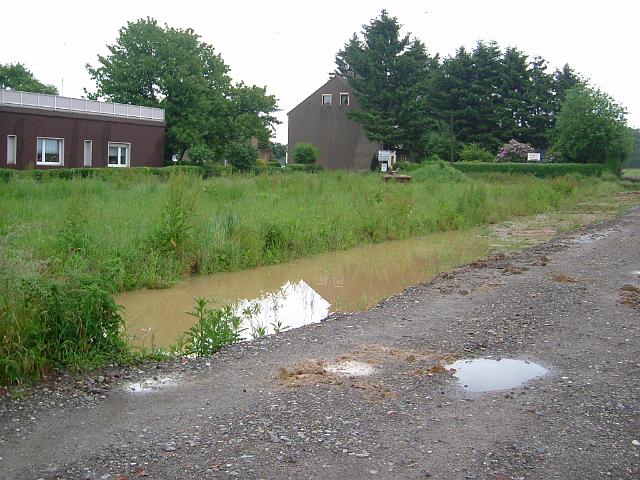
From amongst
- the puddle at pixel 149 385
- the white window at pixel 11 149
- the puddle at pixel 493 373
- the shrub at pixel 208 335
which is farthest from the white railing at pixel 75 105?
the puddle at pixel 493 373

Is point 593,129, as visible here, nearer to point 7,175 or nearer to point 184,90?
point 184,90

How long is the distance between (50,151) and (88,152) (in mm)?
2295

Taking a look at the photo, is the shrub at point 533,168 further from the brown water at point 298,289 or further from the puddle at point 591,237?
the brown water at point 298,289

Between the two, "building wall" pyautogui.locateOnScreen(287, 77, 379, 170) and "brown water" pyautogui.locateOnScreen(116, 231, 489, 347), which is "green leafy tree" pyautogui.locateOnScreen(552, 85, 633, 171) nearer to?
"building wall" pyautogui.locateOnScreen(287, 77, 379, 170)

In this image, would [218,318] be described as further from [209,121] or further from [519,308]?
[209,121]

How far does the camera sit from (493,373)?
22.1 ft

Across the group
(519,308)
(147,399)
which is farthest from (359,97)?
(147,399)

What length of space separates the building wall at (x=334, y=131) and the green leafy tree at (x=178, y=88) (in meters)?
14.9

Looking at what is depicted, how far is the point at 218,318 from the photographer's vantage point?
26.0 feet

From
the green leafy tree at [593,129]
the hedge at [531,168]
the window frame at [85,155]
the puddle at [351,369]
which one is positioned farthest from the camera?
the green leafy tree at [593,129]

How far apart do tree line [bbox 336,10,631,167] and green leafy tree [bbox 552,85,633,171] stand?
0.26 ft

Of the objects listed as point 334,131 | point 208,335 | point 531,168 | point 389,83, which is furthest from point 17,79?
point 208,335

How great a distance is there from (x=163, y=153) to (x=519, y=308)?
36557mm

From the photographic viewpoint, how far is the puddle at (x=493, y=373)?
6.36 m
